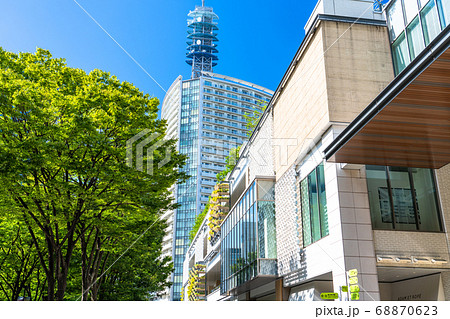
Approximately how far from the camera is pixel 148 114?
60.2ft

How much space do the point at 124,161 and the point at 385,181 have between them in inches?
401

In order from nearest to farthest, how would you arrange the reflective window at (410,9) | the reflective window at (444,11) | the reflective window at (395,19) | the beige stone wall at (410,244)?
the reflective window at (444,11) < the beige stone wall at (410,244) < the reflective window at (410,9) < the reflective window at (395,19)

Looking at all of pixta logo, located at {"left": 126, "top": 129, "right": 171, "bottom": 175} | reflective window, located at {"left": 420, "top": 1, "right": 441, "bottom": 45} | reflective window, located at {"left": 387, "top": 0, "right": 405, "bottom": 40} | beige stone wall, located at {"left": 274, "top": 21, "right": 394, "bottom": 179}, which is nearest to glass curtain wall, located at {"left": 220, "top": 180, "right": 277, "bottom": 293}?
beige stone wall, located at {"left": 274, "top": 21, "right": 394, "bottom": 179}

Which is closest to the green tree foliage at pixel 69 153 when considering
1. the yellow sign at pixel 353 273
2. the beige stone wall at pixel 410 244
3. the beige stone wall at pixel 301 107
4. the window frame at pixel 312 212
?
the window frame at pixel 312 212

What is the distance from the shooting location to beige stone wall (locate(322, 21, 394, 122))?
1708 centimetres

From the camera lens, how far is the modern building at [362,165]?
1342cm

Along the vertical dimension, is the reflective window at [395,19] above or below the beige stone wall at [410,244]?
above

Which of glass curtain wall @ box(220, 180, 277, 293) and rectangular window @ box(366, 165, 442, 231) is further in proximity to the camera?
glass curtain wall @ box(220, 180, 277, 293)

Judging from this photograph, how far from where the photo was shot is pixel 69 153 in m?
15.5

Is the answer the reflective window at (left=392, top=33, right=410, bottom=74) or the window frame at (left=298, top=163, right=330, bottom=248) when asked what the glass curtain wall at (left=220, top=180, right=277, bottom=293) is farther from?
the reflective window at (left=392, top=33, right=410, bottom=74)

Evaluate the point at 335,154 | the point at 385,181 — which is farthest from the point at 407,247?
the point at 335,154

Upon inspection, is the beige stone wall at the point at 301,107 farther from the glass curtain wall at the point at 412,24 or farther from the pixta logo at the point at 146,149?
the pixta logo at the point at 146,149

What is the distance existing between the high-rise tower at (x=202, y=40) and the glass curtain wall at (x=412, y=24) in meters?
126

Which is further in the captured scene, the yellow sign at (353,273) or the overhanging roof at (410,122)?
the yellow sign at (353,273)
